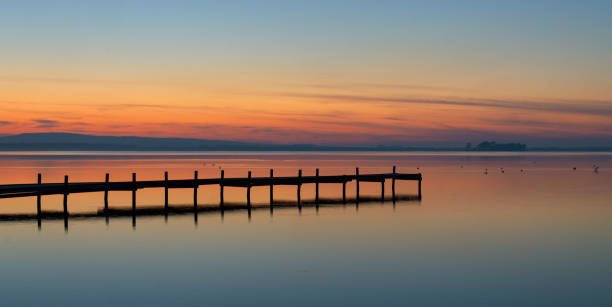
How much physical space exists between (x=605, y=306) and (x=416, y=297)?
5130 millimetres

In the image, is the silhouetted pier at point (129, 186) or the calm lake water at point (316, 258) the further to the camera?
the silhouetted pier at point (129, 186)

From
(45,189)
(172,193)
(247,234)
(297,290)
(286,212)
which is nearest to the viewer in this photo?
(297,290)

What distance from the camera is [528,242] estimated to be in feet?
94.8

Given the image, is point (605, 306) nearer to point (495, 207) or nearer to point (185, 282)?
point (185, 282)

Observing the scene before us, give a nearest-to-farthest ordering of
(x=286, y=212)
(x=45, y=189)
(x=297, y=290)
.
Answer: (x=297, y=290) → (x=45, y=189) → (x=286, y=212)

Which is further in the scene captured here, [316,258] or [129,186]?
[129,186]

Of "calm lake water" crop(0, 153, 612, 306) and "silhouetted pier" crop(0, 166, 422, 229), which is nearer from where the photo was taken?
"calm lake water" crop(0, 153, 612, 306)

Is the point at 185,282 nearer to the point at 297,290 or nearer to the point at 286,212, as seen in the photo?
the point at 297,290

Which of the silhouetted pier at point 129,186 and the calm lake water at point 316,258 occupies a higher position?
the silhouetted pier at point 129,186

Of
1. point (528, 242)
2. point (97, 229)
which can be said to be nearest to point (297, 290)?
point (528, 242)

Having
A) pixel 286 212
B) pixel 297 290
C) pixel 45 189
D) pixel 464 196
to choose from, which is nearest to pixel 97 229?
pixel 45 189

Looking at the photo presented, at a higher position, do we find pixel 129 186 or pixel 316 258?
pixel 129 186

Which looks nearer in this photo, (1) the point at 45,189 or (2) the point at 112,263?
(2) the point at 112,263

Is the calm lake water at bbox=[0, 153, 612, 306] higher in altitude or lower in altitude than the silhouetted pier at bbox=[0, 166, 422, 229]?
lower
